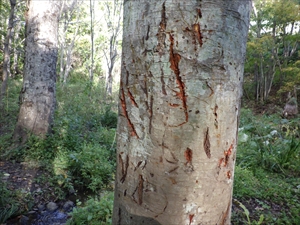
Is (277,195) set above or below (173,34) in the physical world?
below

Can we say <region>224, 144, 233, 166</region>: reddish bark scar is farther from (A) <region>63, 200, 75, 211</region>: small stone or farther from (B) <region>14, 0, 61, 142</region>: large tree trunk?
(B) <region>14, 0, 61, 142</region>: large tree trunk

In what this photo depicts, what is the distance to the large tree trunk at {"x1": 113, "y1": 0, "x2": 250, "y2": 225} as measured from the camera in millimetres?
649

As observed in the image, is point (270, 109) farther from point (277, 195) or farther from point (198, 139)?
point (198, 139)

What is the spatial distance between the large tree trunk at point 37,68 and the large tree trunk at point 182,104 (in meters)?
3.73

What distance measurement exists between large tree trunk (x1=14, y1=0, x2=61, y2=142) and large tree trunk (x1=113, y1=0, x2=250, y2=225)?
373cm

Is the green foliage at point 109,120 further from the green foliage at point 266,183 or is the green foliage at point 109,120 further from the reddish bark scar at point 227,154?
the reddish bark scar at point 227,154

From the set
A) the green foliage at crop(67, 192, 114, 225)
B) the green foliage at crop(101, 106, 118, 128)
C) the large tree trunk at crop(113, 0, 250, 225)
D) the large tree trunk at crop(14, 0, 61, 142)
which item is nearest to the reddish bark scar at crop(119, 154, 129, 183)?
the large tree trunk at crop(113, 0, 250, 225)

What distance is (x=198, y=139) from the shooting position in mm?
684

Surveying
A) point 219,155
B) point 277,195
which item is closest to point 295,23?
point 277,195

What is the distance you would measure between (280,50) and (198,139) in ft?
→ 46.9

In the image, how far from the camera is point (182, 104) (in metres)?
0.67

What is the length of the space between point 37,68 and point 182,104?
3952 mm

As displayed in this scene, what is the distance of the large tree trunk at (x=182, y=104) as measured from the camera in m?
0.65

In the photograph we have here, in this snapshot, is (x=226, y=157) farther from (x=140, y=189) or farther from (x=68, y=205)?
(x=68, y=205)
